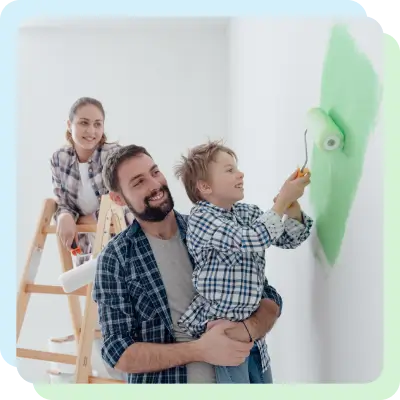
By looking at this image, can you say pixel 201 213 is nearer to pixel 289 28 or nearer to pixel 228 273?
pixel 228 273

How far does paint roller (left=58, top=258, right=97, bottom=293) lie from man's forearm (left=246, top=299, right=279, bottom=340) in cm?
37

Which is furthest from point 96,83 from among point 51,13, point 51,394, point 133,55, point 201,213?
point 51,394

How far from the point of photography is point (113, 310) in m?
1.17

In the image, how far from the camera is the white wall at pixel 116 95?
1.27 m

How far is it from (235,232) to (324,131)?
0.23 meters

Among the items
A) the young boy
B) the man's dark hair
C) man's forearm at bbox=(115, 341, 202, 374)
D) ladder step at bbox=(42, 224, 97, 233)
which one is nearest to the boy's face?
the young boy

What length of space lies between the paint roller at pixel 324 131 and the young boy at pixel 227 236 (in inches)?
3.1

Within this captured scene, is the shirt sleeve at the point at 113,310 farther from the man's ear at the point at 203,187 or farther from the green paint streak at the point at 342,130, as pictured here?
the green paint streak at the point at 342,130

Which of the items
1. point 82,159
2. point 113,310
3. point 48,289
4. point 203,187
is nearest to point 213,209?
point 203,187

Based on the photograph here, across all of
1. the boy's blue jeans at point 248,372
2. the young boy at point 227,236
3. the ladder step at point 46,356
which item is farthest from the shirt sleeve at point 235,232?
the ladder step at point 46,356

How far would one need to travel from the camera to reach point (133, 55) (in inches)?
54.7

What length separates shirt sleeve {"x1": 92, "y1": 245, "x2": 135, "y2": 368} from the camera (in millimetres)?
1158

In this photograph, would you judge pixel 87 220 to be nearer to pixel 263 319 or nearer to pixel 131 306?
pixel 131 306

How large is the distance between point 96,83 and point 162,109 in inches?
5.8
